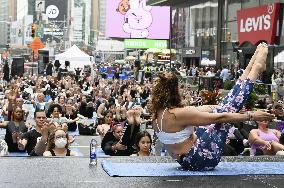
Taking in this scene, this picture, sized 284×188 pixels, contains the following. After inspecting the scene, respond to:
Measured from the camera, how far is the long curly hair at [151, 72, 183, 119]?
573 centimetres

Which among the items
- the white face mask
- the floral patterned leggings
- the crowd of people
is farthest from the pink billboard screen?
the floral patterned leggings

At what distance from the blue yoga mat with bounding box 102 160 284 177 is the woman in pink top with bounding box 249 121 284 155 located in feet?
6.98

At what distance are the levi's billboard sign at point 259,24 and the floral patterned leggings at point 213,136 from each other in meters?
19.2

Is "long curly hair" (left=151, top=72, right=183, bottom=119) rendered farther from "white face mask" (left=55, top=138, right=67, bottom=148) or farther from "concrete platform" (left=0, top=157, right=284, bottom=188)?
"white face mask" (left=55, top=138, right=67, bottom=148)

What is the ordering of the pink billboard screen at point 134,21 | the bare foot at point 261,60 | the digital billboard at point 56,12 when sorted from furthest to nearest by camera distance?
the digital billboard at point 56,12, the pink billboard screen at point 134,21, the bare foot at point 261,60

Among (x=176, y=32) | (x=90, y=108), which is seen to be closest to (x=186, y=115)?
(x=90, y=108)

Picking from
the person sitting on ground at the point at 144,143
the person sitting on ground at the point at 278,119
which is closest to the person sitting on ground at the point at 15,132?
the person sitting on ground at the point at 144,143

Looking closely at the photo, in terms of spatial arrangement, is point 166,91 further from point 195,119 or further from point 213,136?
point 213,136

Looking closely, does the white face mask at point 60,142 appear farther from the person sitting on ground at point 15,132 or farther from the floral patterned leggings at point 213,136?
the floral patterned leggings at point 213,136

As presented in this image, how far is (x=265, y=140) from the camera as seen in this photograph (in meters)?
9.17

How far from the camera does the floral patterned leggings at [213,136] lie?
5852mm

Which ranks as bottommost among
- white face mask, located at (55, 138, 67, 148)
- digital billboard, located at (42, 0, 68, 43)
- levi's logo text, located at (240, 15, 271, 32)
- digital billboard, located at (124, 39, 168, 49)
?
white face mask, located at (55, 138, 67, 148)

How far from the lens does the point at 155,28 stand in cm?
6794

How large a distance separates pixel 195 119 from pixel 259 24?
2091cm
